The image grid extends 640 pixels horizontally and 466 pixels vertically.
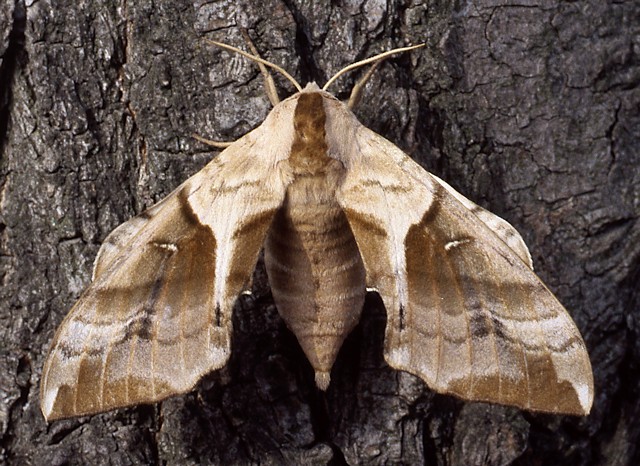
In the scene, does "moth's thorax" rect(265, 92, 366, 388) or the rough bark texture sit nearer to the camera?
"moth's thorax" rect(265, 92, 366, 388)

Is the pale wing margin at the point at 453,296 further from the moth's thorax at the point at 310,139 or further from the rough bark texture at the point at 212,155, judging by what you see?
the rough bark texture at the point at 212,155

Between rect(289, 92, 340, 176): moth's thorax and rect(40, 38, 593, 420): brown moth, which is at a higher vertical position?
rect(289, 92, 340, 176): moth's thorax

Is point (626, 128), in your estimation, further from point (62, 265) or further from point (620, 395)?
point (62, 265)

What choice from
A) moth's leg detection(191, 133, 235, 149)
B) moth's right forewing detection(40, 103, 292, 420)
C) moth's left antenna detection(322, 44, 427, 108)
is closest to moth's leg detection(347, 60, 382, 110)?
moth's left antenna detection(322, 44, 427, 108)

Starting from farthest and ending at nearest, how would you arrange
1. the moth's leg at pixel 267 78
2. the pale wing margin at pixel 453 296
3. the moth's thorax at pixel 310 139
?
the moth's leg at pixel 267 78
the moth's thorax at pixel 310 139
the pale wing margin at pixel 453 296

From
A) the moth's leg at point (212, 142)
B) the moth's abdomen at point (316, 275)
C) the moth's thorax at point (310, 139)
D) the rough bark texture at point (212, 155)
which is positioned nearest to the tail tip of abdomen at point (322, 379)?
the moth's abdomen at point (316, 275)

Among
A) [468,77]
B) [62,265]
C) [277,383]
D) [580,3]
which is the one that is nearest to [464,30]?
[468,77]

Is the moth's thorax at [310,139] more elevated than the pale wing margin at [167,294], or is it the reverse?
the moth's thorax at [310,139]

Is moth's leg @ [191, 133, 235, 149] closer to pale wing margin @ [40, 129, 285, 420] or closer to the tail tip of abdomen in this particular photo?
pale wing margin @ [40, 129, 285, 420]
